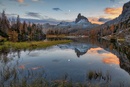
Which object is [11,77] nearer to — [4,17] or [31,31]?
[4,17]

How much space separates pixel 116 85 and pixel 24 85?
11.7 m

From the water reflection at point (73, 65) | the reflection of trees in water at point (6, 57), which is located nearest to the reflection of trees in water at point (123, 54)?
the water reflection at point (73, 65)

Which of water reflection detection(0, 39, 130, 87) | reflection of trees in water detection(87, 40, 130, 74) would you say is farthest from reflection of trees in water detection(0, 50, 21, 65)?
reflection of trees in water detection(87, 40, 130, 74)

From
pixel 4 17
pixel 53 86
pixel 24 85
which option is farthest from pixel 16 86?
pixel 4 17

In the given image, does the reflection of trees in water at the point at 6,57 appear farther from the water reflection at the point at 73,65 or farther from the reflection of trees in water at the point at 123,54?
the reflection of trees in water at the point at 123,54

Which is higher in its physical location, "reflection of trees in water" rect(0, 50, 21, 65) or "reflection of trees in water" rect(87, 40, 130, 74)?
"reflection of trees in water" rect(0, 50, 21, 65)

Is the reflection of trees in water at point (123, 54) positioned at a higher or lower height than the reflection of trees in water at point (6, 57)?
lower

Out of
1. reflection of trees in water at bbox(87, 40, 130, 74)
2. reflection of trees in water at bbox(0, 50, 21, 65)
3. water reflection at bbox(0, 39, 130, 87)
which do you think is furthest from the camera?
reflection of trees in water at bbox(87, 40, 130, 74)

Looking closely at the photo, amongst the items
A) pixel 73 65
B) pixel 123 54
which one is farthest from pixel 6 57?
pixel 123 54

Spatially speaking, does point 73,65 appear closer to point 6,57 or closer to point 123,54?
point 6,57

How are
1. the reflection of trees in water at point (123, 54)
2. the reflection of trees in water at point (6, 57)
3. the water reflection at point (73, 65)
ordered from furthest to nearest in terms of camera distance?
the reflection of trees in water at point (123, 54) → the reflection of trees in water at point (6, 57) → the water reflection at point (73, 65)

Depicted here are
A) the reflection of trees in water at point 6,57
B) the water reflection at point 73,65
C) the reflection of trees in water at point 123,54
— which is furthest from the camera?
the reflection of trees in water at point 123,54

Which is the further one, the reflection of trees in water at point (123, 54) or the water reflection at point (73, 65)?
the reflection of trees in water at point (123, 54)

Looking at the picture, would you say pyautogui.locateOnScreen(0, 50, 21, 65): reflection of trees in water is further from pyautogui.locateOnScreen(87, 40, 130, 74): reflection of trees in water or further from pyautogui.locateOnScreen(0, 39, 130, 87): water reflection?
pyautogui.locateOnScreen(87, 40, 130, 74): reflection of trees in water
